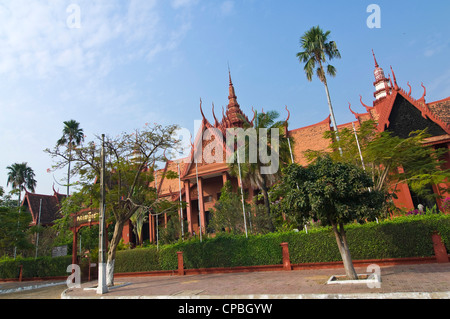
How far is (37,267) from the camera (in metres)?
26.8

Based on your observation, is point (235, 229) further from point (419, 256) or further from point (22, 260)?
point (22, 260)

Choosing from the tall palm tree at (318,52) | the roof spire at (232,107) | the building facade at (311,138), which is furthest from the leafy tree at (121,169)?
the roof spire at (232,107)

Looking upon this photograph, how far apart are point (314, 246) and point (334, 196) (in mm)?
5988

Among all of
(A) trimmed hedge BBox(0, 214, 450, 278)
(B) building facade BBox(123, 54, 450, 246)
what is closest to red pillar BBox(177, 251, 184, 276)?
(A) trimmed hedge BBox(0, 214, 450, 278)

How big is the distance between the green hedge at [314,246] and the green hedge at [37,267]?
9.86 m

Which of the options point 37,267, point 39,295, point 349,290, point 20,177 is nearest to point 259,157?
point 349,290

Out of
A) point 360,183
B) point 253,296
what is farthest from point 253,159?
point 253,296

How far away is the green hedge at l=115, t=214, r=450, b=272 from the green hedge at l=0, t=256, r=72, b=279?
9864mm

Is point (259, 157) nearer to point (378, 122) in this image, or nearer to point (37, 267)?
point (378, 122)

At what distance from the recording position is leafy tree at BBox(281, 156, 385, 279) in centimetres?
1012

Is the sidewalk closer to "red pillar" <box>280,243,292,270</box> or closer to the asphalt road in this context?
the asphalt road

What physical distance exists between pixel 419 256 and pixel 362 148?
7.31 metres

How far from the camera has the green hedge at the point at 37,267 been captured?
83.6 feet

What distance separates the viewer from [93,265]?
73.4 feet
